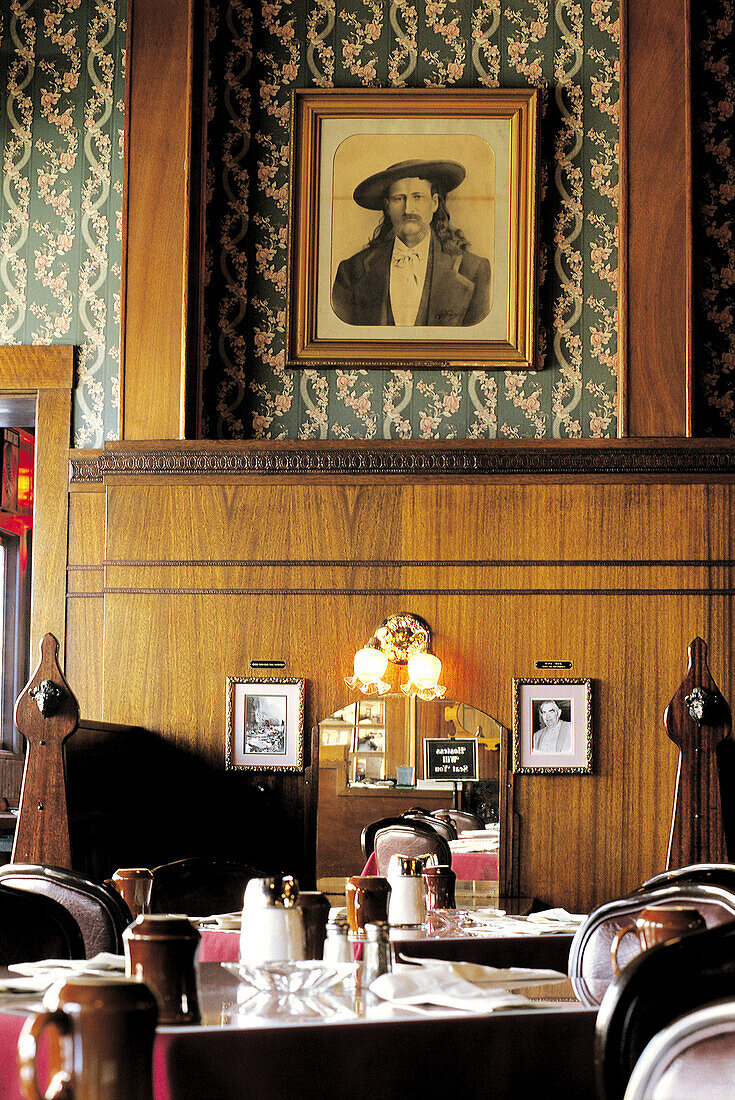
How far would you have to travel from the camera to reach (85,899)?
8.36 feet

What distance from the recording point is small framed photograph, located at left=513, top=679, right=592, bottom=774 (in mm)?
6043

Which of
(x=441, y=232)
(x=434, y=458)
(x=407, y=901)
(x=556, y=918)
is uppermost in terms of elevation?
(x=441, y=232)

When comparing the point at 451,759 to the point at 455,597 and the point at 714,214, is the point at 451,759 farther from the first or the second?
the point at 714,214

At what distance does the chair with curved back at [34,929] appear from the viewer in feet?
7.96

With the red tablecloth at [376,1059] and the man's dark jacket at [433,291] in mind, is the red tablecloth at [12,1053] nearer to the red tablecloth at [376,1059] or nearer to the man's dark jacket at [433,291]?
the red tablecloth at [376,1059]

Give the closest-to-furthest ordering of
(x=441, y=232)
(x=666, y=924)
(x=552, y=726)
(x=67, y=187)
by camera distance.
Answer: (x=666, y=924) < (x=552, y=726) < (x=441, y=232) < (x=67, y=187)

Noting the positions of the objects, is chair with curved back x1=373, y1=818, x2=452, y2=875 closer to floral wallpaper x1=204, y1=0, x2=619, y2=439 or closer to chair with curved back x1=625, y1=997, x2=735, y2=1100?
floral wallpaper x1=204, y1=0, x2=619, y2=439

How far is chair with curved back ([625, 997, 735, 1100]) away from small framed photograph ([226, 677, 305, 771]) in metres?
5.14

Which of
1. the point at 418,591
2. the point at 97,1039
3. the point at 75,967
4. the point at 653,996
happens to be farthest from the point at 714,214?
the point at 97,1039

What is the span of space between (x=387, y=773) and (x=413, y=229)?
8.94 ft

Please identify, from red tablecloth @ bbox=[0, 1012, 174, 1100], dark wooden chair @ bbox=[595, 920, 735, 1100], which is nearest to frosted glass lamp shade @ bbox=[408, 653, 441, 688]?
red tablecloth @ bbox=[0, 1012, 174, 1100]

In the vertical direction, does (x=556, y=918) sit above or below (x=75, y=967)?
below

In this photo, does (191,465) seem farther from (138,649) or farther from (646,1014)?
(646,1014)

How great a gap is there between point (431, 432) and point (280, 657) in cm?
135
